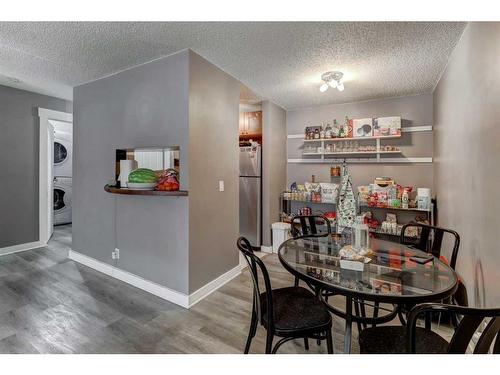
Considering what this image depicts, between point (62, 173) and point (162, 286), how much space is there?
5.43 metres

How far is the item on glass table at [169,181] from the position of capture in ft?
8.02

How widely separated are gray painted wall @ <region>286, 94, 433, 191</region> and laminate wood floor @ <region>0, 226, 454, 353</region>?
6.66ft

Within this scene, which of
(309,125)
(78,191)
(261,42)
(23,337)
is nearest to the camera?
(23,337)

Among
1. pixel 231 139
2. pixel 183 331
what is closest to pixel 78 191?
pixel 231 139

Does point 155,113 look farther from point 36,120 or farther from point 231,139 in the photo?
point 36,120

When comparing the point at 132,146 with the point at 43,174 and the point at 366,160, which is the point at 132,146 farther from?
the point at 366,160

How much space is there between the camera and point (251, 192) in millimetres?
4203

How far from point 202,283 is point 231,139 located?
1.69 m

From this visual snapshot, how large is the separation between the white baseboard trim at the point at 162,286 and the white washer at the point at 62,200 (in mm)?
3390

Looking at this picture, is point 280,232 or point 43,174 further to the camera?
point 43,174

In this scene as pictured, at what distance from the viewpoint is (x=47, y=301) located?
2.52 meters

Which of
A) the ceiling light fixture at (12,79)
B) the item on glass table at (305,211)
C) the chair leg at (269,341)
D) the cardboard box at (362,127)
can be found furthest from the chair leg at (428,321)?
the ceiling light fixture at (12,79)

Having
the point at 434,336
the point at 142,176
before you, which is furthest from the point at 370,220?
the point at 142,176

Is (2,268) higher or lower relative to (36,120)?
lower
